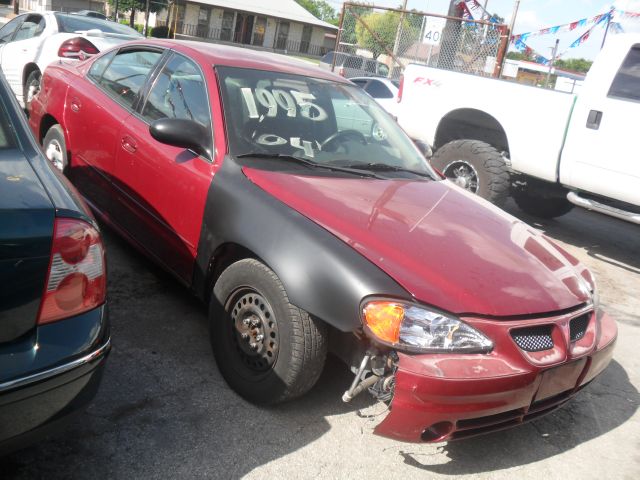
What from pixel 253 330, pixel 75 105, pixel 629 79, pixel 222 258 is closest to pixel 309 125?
pixel 222 258

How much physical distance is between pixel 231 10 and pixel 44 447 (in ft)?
153

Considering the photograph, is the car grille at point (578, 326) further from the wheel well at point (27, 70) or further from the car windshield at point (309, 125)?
the wheel well at point (27, 70)

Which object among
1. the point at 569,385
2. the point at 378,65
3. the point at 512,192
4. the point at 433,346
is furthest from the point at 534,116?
the point at 378,65

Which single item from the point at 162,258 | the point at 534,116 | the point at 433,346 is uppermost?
the point at 534,116

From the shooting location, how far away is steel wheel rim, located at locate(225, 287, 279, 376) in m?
2.89

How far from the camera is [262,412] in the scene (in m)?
3.02

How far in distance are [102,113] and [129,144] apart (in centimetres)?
51

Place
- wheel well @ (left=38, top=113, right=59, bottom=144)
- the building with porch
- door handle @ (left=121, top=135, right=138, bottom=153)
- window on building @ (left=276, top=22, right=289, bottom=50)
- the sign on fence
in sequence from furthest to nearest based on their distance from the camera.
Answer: window on building @ (left=276, top=22, right=289, bottom=50), the building with porch, the sign on fence, wheel well @ (left=38, top=113, right=59, bottom=144), door handle @ (left=121, top=135, right=138, bottom=153)

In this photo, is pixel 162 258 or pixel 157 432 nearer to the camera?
pixel 157 432

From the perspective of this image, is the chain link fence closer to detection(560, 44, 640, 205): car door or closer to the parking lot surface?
detection(560, 44, 640, 205): car door

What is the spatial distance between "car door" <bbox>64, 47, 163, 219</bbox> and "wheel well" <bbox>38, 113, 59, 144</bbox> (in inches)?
13.3

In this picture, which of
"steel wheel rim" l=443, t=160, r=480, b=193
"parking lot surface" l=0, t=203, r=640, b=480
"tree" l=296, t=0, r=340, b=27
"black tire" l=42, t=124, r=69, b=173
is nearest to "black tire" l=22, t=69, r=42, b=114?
"black tire" l=42, t=124, r=69, b=173

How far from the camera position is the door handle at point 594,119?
6352mm

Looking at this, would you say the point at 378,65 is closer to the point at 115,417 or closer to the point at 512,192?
the point at 512,192
